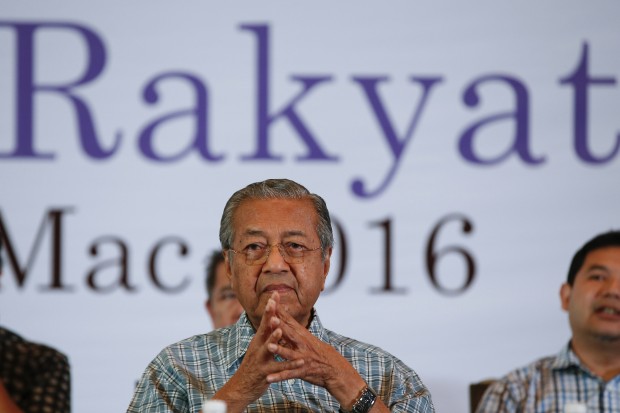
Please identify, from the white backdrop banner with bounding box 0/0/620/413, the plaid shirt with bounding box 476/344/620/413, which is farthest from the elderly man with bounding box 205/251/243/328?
the plaid shirt with bounding box 476/344/620/413

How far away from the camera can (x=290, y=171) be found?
4.12 metres

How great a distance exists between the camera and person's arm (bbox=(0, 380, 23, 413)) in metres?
2.38

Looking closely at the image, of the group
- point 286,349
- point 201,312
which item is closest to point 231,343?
point 286,349

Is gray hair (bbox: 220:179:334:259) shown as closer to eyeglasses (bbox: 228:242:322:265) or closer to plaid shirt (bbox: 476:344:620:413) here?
eyeglasses (bbox: 228:242:322:265)

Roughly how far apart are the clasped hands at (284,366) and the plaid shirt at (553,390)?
735mm

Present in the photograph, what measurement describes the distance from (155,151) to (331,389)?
2032 mm

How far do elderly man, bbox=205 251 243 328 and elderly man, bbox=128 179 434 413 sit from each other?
1.18m

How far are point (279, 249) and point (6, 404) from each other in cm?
67

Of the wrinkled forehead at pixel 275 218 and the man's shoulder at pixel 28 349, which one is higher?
the wrinkled forehead at pixel 275 218

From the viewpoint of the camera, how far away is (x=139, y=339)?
4105mm

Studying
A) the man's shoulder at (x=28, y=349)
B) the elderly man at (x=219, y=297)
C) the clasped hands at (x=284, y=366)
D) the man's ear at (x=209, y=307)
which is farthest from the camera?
the man's ear at (x=209, y=307)

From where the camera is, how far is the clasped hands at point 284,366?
7.40ft

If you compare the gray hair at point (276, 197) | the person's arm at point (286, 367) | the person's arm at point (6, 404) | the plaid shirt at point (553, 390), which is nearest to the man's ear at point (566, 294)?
the plaid shirt at point (553, 390)

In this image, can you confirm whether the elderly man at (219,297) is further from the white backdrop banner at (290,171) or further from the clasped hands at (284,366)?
the clasped hands at (284,366)
